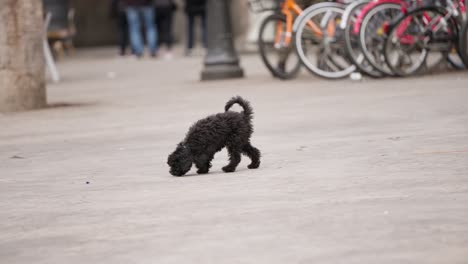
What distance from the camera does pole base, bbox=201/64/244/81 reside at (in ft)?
55.3

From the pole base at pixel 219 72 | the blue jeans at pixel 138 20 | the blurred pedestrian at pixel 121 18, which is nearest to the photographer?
the pole base at pixel 219 72

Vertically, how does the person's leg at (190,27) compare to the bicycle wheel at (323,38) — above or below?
below

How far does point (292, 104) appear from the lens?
472 inches

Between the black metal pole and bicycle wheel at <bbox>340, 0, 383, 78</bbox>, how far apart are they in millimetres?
2776

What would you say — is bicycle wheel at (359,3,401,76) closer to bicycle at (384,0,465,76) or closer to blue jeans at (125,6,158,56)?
bicycle at (384,0,465,76)

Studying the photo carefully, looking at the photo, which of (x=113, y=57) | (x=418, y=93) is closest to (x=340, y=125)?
(x=418, y=93)

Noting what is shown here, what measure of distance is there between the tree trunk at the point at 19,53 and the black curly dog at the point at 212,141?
5.42 meters

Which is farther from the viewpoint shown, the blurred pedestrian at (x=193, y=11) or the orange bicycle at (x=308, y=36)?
the blurred pedestrian at (x=193, y=11)

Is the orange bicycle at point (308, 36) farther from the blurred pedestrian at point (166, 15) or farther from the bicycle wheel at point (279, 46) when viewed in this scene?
the blurred pedestrian at point (166, 15)

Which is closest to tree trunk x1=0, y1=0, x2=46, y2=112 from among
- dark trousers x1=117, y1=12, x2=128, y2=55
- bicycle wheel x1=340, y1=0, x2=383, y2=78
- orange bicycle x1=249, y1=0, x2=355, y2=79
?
orange bicycle x1=249, y1=0, x2=355, y2=79

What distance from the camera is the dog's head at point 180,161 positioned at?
7547 mm

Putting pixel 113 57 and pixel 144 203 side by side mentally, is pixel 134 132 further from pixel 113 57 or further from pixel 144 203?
pixel 113 57

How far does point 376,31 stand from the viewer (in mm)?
14039

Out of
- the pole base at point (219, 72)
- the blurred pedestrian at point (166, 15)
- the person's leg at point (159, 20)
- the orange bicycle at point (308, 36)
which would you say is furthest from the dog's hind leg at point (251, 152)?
the person's leg at point (159, 20)
